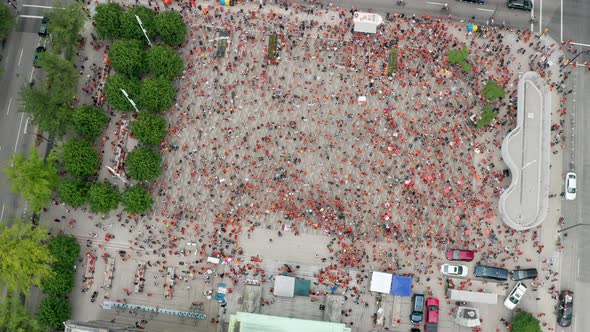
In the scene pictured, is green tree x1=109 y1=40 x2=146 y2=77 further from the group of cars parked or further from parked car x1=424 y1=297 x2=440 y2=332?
parked car x1=424 y1=297 x2=440 y2=332

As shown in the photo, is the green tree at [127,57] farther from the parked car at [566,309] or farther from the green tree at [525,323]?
the parked car at [566,309]

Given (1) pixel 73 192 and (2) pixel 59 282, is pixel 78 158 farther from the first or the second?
(2) pixel 59 282

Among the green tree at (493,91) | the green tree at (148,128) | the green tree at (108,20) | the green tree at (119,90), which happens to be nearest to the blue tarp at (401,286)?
the green tree at (493,91)

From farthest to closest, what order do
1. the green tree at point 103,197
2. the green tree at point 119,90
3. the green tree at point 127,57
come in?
the green tree at point 127,57, the green tree at point 119,90, the green tree at point 103,197

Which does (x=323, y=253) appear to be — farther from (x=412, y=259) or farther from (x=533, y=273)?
(x=533, y=273)

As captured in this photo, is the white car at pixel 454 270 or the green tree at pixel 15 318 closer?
the green tree at pixel 15 318

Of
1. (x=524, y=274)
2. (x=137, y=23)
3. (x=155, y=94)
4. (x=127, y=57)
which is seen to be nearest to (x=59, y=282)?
(x=155, y=94)

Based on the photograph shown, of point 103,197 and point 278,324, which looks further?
point 103,197
